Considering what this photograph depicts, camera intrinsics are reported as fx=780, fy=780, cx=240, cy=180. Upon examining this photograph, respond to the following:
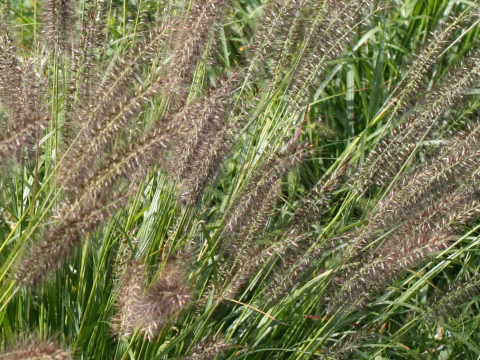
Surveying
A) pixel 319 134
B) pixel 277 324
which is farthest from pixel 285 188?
pixel 277 324

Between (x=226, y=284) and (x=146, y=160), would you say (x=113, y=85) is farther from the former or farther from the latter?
(x=226, y=284)

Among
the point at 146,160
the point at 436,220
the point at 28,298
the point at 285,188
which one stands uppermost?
the point at 146,160

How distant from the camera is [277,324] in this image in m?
2.89

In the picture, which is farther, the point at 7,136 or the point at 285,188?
the point at 285,188

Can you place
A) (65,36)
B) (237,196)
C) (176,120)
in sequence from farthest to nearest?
1. (237,196)
2. (65,36)
3. (176,120)

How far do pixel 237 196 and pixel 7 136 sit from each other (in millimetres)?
987

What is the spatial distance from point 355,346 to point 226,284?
490mm

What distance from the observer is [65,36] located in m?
2.54

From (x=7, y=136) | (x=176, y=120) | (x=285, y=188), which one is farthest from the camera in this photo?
(x=285, y=188)

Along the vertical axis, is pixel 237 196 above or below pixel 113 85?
below

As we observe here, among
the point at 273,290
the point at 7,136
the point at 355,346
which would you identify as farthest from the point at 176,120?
the point at 355,346

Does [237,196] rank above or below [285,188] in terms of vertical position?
above

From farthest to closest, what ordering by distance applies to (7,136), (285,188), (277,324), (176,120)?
1. (285,188)
2. (277,324)
3. (176,120)
4. (7,136)

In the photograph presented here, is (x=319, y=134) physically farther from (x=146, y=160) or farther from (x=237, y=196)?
(x=146, y=160)
